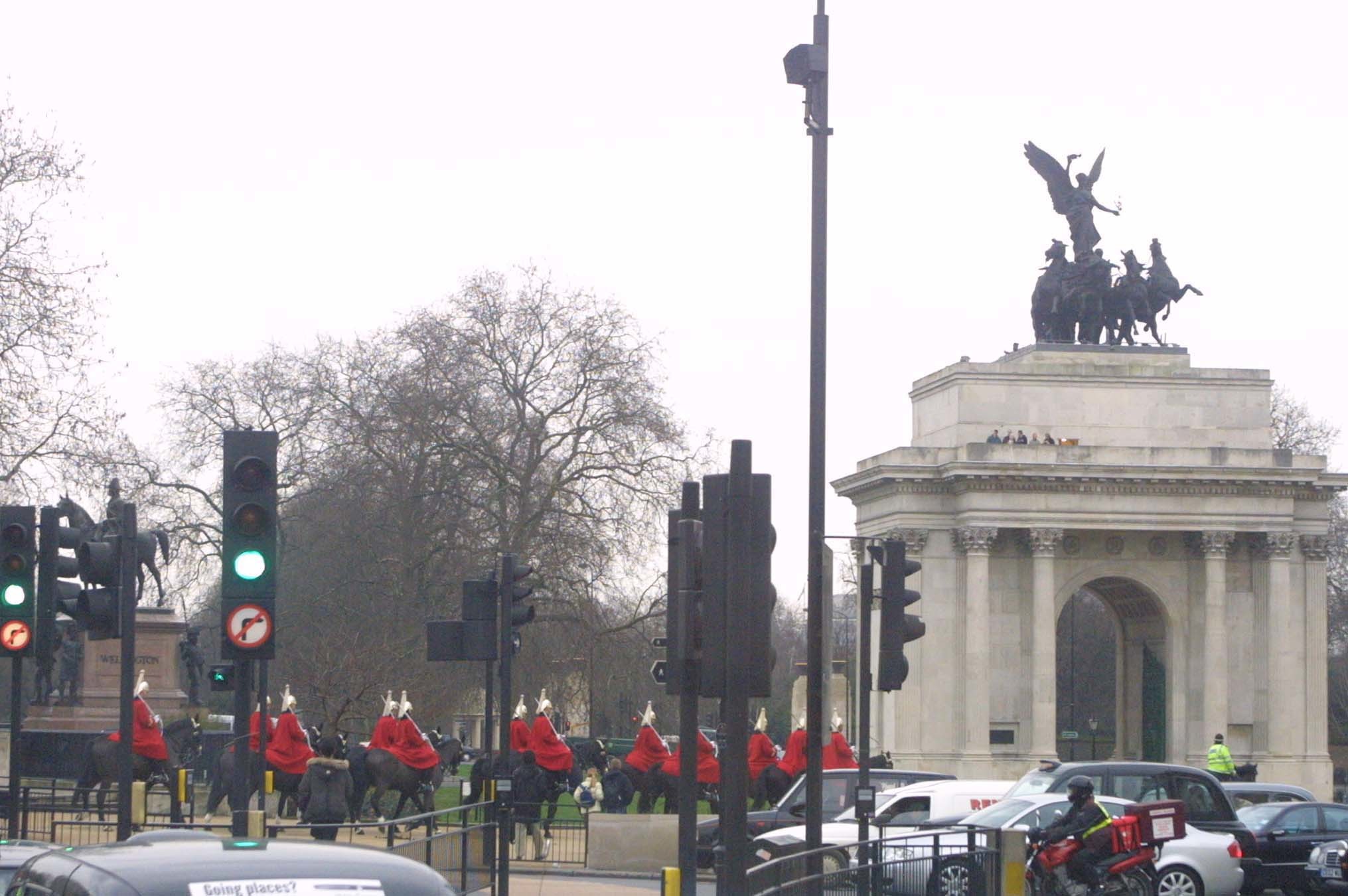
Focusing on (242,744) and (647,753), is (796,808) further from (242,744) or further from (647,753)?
(242,744)

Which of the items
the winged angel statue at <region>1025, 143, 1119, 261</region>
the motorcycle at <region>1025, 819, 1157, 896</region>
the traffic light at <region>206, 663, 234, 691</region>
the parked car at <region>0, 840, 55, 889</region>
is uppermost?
the winged angel statue at <region>1025, 143, 1119, 261</region>

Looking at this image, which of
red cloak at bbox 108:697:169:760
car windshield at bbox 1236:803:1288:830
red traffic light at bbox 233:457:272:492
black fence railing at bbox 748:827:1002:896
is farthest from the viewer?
red cloak at bbox 108:697:169:760

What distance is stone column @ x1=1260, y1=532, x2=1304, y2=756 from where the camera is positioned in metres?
60.5

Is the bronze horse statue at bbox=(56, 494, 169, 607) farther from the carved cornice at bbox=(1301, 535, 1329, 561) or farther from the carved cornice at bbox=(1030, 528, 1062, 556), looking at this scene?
the carved cornice at bbox=(1301, 535, 1329, 561)

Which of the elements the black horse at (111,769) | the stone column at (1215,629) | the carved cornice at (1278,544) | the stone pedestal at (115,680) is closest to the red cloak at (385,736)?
the black horse at (111,769)

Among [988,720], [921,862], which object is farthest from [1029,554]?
[921,862]

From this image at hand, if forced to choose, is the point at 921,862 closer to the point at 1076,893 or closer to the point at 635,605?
the point at 1076,893

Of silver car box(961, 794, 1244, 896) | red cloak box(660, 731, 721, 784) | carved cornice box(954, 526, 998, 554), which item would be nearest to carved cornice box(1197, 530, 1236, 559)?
Result: carved cornice box(954, 526, 998, 554)

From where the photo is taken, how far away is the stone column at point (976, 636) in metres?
59.3

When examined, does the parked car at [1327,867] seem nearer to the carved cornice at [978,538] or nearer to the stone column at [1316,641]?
the carved cornice at [978,538]

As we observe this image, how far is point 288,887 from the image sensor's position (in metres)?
8.11

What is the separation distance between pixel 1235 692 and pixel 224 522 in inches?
1963

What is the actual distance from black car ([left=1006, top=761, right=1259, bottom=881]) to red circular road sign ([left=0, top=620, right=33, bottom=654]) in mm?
10700

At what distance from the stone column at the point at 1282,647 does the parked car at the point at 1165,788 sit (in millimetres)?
35087
